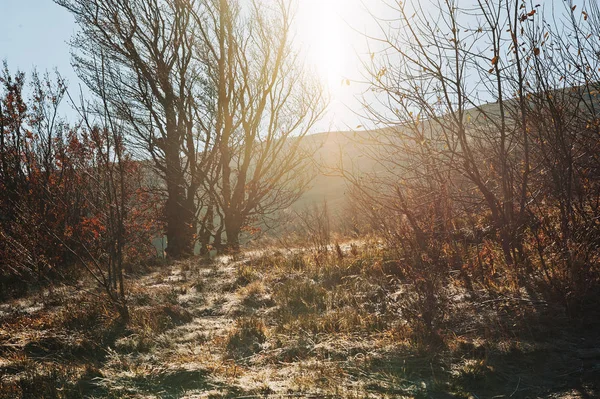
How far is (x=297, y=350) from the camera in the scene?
3.57 metres

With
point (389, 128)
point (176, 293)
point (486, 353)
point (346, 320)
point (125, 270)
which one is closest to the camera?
point (486, 353)

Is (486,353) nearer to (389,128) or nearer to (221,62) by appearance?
(389,128)

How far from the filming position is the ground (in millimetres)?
2908

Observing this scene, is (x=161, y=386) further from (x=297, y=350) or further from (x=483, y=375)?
(x=483, y=375)

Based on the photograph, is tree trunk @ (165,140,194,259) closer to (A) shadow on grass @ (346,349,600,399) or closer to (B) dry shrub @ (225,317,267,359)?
(B) dry shrub @ (225,317,267,359)

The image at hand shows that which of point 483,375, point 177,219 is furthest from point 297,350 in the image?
point 177,219

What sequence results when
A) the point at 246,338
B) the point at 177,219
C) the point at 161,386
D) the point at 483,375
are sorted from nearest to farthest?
the point at 483,375 < the point at 161,386 < the point at 246,338 < the point at 177,219

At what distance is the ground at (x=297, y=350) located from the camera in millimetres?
2908

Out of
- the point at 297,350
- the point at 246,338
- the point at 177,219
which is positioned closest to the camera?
the point at 297,350

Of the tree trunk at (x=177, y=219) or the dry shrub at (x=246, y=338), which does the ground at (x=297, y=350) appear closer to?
the dry shrub at (x=246, y=338)

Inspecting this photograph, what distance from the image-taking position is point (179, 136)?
11.7 meters

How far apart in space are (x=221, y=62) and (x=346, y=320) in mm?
9347

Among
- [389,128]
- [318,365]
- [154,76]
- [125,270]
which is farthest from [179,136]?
[318,365]

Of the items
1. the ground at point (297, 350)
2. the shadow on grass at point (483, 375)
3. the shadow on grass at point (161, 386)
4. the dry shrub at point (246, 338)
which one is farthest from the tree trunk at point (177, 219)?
the shadow on grass at point (483, 375)
